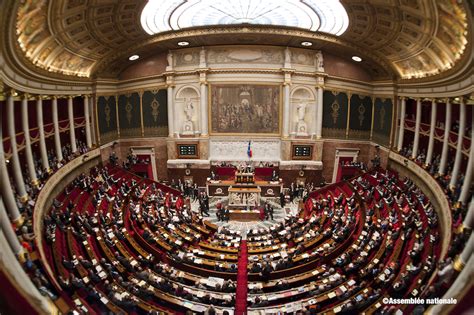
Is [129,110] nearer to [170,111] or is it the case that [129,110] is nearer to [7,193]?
[170,111]

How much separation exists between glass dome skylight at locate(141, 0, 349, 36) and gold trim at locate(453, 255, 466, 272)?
52.1 ft

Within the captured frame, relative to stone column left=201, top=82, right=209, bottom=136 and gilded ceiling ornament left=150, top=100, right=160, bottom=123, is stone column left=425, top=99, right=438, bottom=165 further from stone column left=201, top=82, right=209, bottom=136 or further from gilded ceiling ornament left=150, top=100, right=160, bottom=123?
gilded ceiling ornament left=150, top=100, right=160, bottom=123

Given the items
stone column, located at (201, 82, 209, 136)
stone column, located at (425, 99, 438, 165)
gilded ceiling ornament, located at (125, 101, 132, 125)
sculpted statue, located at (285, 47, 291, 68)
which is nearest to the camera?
stone column, located at (425, 99, 438, 165)

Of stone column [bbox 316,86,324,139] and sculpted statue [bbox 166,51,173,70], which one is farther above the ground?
sculpted statue [bbox 166,51,173,70]

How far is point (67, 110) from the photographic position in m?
22.5

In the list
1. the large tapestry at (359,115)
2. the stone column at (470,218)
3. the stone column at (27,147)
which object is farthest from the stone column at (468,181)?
the large tapestry at (359,115)

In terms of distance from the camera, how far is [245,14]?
841 inches

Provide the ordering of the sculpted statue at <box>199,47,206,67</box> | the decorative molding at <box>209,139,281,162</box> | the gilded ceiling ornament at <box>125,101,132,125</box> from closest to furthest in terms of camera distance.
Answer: the sculpted statue at <box>199,47,206,67</box> → the decorative molding at <box>209,139,281,162</box> → the gilded ceiling ornament at <box>125,101,132,125</box>

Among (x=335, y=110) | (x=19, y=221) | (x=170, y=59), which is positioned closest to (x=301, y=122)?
(x=335, y=110)

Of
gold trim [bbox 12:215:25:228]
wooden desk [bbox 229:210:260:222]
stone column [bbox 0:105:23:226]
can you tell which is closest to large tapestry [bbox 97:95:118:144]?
wooden desk [bbox 229:210:260:222]

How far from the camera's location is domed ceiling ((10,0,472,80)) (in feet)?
42.3

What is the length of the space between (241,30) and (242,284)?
18416mm

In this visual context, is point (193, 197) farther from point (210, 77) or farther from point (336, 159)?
point (336, 159)

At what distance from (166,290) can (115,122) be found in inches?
834
